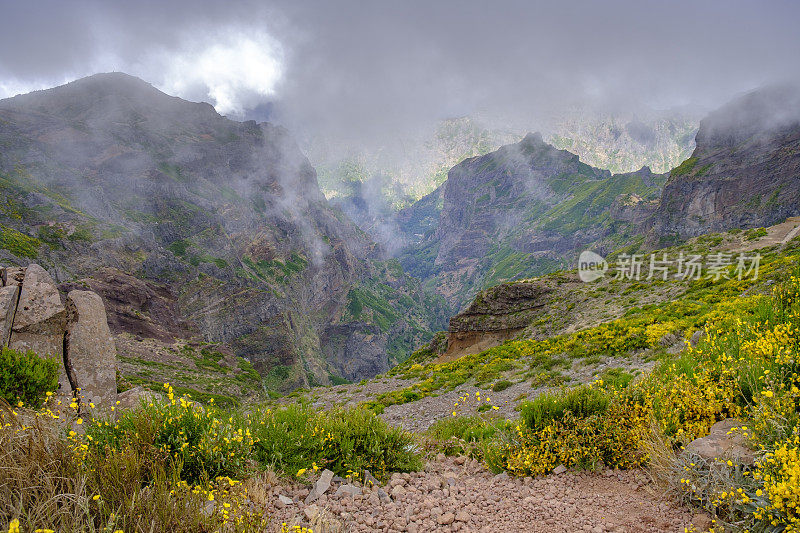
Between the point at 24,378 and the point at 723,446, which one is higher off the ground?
the point at 723,446

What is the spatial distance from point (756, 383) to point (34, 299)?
18.0m

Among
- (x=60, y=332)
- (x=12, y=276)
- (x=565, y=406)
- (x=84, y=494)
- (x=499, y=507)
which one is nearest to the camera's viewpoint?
(x=84, y=494)

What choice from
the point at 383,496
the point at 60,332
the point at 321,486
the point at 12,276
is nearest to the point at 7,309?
the point at 60,332

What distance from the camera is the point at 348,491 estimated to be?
Result: 5.33m

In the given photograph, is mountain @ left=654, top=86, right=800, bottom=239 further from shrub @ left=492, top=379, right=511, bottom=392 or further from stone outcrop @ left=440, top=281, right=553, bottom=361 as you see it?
shrub @ left=492, top=379, right=511, bottom=392

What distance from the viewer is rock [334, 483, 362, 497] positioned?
5262 millimetres

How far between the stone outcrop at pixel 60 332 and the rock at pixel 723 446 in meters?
13.7

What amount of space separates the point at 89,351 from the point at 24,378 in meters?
4.50

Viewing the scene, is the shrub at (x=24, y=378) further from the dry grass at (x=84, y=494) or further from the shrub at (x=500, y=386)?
the shrub at (x=500, y=386)

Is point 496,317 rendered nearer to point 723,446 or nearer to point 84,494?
point 723,446

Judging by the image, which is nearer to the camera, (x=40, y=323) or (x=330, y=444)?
(x=330, y=444)

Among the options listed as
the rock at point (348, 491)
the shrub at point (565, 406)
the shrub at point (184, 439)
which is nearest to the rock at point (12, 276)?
the shrub at point (184, 439)

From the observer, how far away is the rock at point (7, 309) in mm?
10406

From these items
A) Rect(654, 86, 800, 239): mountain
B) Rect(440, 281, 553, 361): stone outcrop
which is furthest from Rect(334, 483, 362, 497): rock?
Rect(654, 86, 800, 239): mountain
